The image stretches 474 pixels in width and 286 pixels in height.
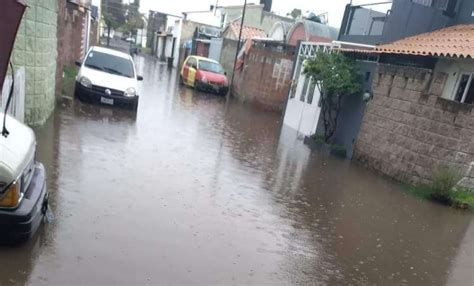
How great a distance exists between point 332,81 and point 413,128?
9.96ft

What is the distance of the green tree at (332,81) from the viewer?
11.6 metres

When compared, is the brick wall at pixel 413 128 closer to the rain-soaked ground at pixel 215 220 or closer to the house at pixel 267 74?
the rain-soaked ground at pixel 215 220

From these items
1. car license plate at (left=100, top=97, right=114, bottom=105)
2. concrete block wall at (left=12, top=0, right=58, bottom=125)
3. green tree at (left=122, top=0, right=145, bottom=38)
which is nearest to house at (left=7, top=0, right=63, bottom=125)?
concrete block wall at (left=12, top=0, right=58, bottom=125)

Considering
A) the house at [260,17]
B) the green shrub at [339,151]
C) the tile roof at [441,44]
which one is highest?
the house at [260,17]

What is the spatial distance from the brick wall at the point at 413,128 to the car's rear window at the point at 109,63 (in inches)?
271

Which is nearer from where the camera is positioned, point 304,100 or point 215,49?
point 304,100

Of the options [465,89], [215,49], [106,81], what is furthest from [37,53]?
[215,49]

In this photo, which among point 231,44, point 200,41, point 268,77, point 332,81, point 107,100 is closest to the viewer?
point 107,100

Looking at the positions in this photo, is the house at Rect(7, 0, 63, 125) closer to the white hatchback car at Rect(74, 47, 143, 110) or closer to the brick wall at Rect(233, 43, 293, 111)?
the white hatchback car at Rect(74, 47, 143, 110)

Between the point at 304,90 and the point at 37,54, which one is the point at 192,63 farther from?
the point at 37,54

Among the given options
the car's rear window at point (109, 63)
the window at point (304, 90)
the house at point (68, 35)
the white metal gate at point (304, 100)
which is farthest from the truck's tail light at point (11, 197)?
the window at point (304, 90)

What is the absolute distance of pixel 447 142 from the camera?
28.4 ft

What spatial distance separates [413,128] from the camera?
9359 mm

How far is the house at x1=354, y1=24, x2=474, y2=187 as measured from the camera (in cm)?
855
